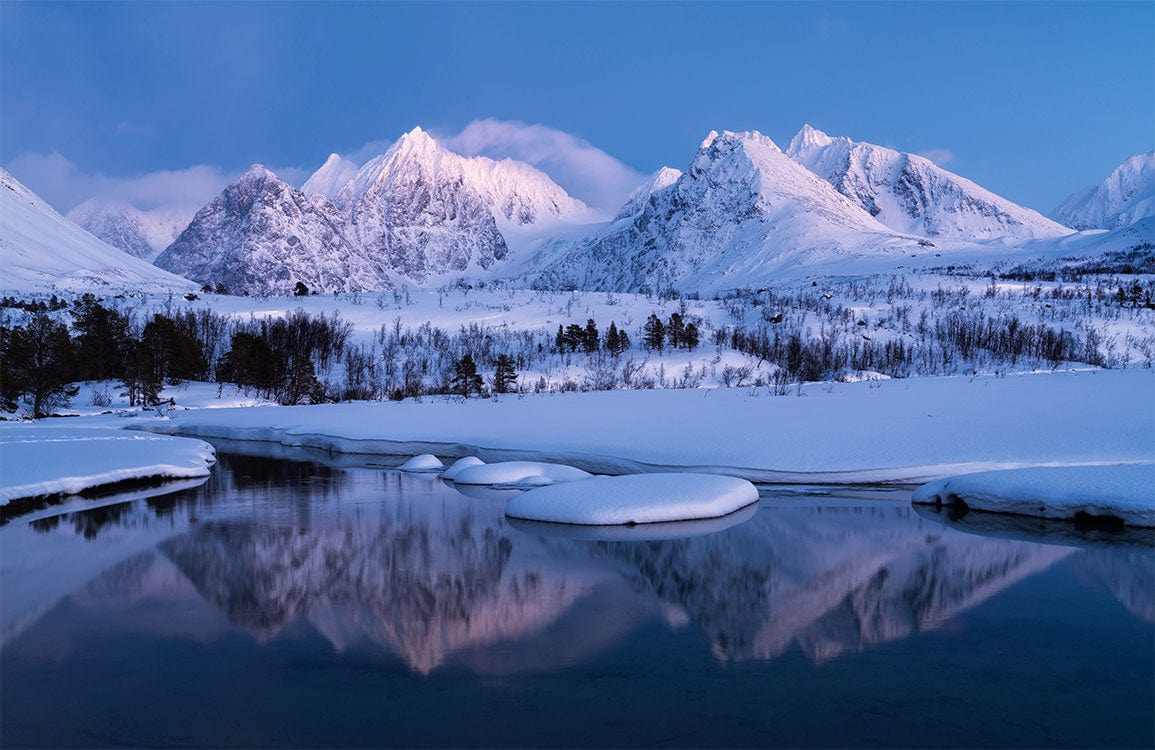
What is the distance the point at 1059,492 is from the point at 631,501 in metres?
7.54

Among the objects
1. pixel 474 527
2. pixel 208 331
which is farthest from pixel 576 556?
pixel 208 331

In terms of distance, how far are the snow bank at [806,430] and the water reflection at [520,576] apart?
2.68 metres

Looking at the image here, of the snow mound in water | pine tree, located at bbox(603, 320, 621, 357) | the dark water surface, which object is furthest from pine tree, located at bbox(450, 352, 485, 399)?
the dark water surface

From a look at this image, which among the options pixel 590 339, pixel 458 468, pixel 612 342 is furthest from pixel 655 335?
pixel 458 468

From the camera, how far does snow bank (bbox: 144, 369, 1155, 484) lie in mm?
18062

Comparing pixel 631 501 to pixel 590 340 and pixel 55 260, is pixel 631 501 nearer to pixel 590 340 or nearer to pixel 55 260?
pixel 590 340

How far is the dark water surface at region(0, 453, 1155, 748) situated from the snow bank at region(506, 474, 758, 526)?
0.72 meters

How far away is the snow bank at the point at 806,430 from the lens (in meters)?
18.1

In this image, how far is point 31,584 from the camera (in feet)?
35.4

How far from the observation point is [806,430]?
21625mm

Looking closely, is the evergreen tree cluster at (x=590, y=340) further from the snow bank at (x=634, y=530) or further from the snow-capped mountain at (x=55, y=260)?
the snow-capped mountain at (x=55, y=260)

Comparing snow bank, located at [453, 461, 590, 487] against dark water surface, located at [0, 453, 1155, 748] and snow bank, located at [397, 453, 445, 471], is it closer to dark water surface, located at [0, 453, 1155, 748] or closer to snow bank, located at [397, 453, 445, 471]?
snow bank, located at [397, 453, 445, 471]

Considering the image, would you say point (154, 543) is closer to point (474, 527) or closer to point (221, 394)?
point (474, 527)

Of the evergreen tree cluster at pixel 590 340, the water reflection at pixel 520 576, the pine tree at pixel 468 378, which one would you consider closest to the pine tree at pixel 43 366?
the pine tree at pixel 468 378
